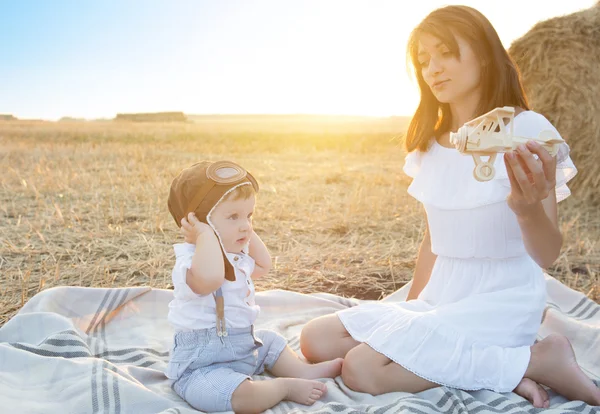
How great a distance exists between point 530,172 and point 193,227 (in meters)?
1.00

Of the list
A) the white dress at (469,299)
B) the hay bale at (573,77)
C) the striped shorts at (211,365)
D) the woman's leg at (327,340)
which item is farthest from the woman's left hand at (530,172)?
the hay bale at (573,77)

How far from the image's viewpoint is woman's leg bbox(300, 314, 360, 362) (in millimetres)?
2123

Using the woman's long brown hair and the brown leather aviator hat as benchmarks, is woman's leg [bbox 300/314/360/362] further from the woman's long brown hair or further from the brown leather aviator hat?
the woman's long brown hair

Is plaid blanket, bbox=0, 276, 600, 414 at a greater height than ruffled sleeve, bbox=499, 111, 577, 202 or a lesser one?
lesser

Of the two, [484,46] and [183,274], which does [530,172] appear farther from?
[183,274]

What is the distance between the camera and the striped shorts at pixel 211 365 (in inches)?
70.4

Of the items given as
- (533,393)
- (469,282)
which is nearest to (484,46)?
(469,282)

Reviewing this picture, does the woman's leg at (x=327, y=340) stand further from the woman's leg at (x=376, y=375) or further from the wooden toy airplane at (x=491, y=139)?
the wooden toy airplane at (x=491, y=139)

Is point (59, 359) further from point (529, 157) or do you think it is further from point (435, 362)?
point (529, 157)

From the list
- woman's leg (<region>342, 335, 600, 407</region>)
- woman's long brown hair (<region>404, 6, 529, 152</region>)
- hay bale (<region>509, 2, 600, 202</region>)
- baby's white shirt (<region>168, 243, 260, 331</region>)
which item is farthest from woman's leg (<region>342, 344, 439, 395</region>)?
hay bale (<region>509, 2, 600, 202</region>)

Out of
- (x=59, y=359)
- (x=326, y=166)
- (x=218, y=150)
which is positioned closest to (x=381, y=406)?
→ (x=59, y=359)

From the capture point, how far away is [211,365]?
6.21 ft

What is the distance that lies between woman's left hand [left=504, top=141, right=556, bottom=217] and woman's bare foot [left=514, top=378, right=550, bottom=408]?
0.61 meters

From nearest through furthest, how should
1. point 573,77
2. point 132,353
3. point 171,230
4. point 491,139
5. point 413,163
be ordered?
point 491,139 < point 132,353 < point 413,163 < point 171,230 < point 573,77
